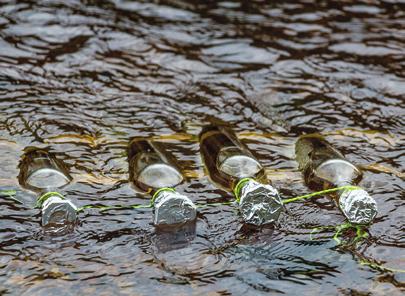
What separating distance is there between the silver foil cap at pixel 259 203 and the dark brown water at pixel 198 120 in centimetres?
7

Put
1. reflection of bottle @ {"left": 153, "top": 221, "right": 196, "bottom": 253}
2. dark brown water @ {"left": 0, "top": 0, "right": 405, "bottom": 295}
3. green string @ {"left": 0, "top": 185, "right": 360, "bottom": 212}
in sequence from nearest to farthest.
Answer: dark brown water @ {"left": 0, "top": 0, "right": 405, "bottom": 295} < reflection of bottle @ {"left": 153, "top": 221, "right": 196, "bottom": 253} < green string @ {"left": 0, "top": 185, "right": 360, "bottom": 212}

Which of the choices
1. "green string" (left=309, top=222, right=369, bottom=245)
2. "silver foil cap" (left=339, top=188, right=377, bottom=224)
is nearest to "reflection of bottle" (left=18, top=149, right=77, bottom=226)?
"green string" (left=309, top=222, right=369, bottom=245)

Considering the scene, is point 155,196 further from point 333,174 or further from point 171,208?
point 333,174

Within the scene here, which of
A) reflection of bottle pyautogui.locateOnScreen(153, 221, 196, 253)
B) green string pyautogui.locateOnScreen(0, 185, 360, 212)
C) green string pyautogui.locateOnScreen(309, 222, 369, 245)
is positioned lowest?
green string pyautogui.locateOnScreen(309, 222, 369, 245)

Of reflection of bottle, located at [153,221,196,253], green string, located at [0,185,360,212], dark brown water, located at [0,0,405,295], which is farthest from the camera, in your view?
green string, located at [0,185,360,212]

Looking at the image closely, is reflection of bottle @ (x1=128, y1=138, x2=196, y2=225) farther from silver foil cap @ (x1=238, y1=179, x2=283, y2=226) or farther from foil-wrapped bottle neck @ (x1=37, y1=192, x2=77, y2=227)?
foil-wrapped bottle neck @ (x1=37, y1=192, x2=77, y2=227)

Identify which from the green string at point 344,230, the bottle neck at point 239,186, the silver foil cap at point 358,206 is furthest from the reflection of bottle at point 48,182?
the silver foil cap at point 358,206

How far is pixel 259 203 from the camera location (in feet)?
11.2

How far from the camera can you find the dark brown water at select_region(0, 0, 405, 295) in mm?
3141

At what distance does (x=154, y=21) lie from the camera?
6625 mm

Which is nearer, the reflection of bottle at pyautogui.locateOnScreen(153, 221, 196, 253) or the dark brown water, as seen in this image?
the dark brown water

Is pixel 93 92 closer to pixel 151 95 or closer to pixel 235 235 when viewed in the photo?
pixel 151 95

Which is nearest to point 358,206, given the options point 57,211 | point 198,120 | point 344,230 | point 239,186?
point 344,230

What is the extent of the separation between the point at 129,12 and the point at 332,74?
217 cm
